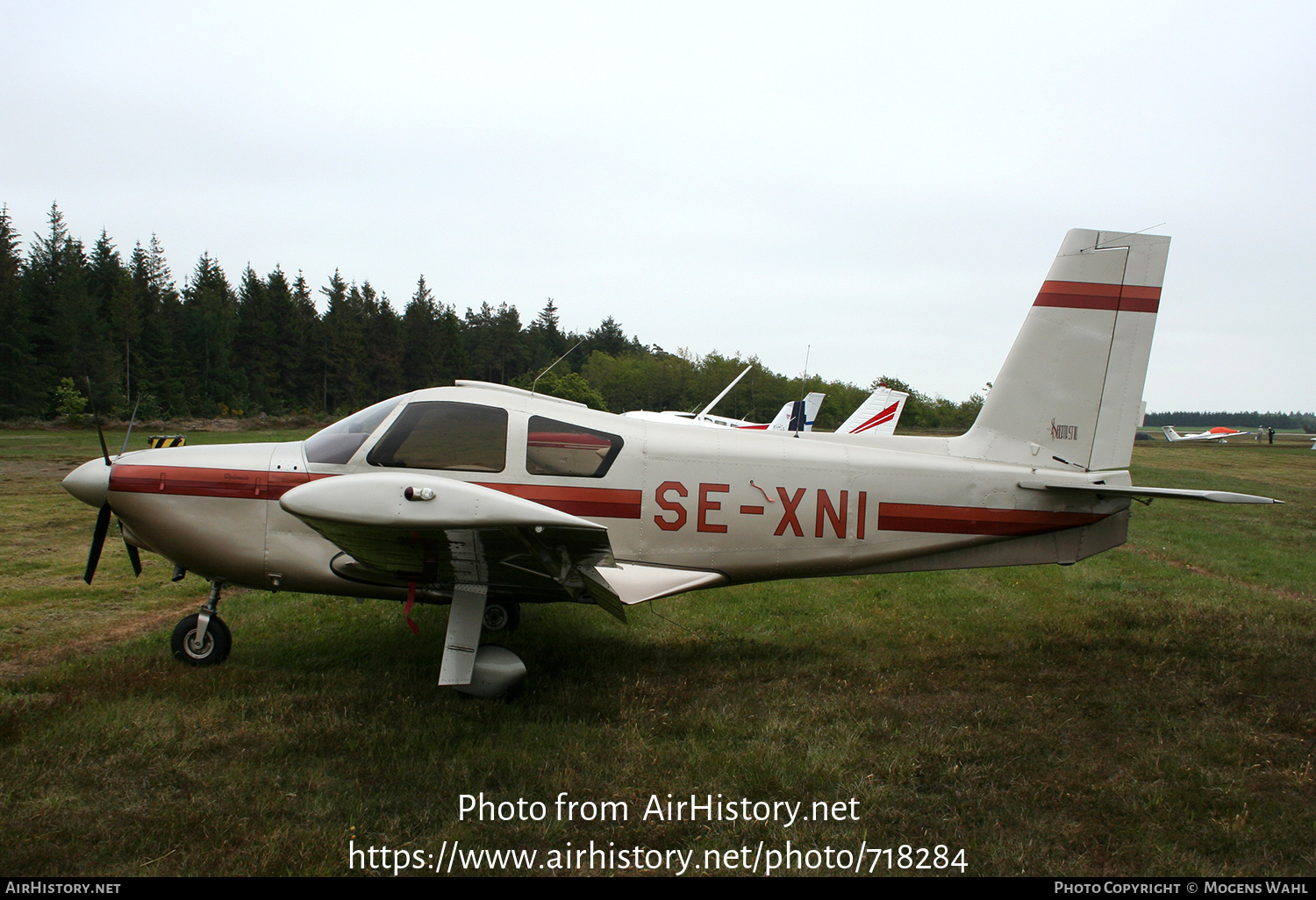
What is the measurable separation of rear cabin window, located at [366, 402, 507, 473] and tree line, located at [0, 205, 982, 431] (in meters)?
25.3

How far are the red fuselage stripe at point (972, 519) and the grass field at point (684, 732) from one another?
107cm

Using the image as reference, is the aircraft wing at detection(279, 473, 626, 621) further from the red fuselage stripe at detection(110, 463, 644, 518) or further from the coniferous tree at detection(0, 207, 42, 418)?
the coniferous tree at detection(0, 207, 42, 418)

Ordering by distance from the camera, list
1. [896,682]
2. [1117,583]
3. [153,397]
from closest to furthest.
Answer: [896,682], [1117,583], [153,397]

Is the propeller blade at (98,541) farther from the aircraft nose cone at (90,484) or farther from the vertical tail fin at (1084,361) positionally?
the vertical tail fin at (1084,361)

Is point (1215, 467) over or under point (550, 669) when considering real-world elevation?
over

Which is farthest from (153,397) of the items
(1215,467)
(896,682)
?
(1215,467)

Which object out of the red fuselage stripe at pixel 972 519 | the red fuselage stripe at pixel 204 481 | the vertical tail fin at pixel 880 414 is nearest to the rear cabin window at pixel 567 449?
the red fuselage stripe at pixel 204 481

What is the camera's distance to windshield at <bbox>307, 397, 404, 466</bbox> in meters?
4.90

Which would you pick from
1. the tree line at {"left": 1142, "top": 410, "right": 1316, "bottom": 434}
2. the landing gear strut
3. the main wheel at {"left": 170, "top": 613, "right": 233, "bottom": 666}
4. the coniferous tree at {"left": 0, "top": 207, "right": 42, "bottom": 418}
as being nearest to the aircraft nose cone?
the landing gear strut

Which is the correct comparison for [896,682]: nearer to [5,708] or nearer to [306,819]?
[306,819]

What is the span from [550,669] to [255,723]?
6.52ft

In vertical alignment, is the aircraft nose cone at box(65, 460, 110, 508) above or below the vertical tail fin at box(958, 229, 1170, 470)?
below

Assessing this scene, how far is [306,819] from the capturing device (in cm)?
324

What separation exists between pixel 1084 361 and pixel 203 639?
7.08 metres
